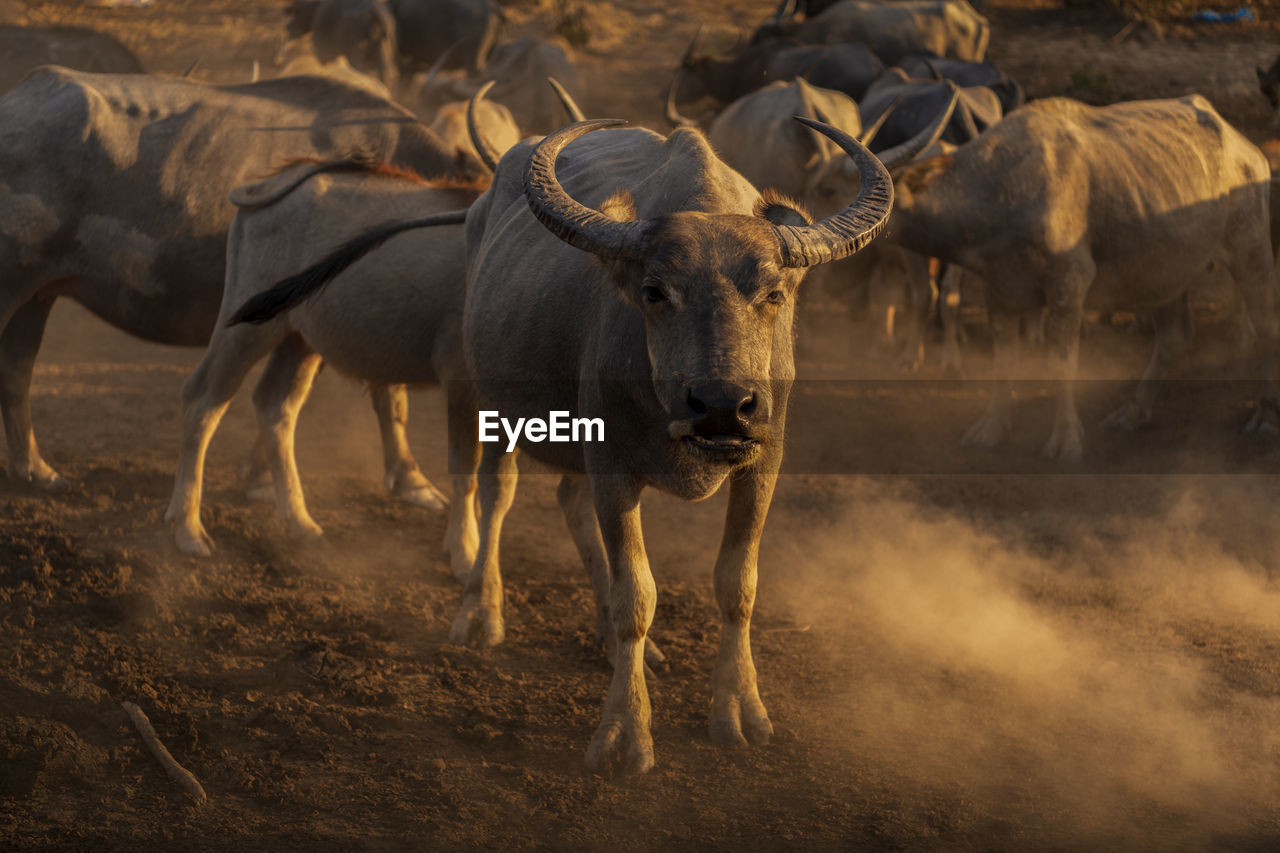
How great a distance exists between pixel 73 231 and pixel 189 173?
0.66 m

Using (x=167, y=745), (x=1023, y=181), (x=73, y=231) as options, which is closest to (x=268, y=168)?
(x=73, y=231)

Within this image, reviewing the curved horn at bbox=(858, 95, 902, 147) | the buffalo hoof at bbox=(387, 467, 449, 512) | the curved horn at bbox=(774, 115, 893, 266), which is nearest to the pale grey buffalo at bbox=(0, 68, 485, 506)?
the buffalo hoof at bbox=(387, 467, 449, 512)

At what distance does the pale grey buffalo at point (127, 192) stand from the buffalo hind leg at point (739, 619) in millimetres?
3111

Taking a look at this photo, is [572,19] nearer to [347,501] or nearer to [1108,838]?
[347,501]

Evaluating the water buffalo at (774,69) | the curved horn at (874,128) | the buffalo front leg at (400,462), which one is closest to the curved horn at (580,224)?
the buffalo front leg at (400,462)

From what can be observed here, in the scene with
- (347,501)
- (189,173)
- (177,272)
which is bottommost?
(347,501)

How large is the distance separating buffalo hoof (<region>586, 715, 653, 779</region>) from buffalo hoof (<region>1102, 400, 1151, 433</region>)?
5528 millimetres

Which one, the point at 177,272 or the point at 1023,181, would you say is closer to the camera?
the point at 177,272

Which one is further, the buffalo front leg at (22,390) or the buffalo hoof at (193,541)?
the buffalo front leg at (22,390)

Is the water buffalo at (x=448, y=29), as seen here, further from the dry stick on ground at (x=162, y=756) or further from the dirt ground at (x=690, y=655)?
the dry stick on ground at (x=162, y=756)

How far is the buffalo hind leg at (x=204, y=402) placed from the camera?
6289mm

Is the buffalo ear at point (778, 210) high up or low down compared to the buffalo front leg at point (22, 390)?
up

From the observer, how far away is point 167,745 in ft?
14.6

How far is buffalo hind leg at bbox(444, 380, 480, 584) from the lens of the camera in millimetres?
5832
